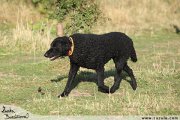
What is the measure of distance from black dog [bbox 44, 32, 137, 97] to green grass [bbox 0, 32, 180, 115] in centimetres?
41

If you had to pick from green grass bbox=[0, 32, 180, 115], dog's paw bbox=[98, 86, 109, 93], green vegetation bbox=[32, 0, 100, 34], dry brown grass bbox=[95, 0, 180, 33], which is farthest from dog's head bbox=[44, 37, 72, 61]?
dry brown grass bbox=[95, 0, 180, 33]

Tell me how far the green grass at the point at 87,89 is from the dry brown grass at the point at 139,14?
7834mm

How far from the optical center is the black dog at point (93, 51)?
9.55 metres

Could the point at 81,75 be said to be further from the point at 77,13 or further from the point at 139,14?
the point at 139,14

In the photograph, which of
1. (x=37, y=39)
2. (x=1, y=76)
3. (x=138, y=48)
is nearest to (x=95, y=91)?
(x=1, y=76)

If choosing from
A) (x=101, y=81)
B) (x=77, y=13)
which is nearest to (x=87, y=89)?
(x=101, y=81)

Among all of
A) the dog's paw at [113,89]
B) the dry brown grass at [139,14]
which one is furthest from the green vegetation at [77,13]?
the dry brown grass at [139,14]

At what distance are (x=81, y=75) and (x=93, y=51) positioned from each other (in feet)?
8.43

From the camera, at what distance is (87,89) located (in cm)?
1084

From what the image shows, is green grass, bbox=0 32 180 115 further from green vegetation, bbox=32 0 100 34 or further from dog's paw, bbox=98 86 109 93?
green vegetation, bbox=32 0 100 34

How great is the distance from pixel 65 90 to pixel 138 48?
9.37 m

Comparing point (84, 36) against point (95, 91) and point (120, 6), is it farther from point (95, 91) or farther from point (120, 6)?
point (120, 6)

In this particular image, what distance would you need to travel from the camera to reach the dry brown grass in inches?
952

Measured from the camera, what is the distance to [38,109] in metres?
8.73
